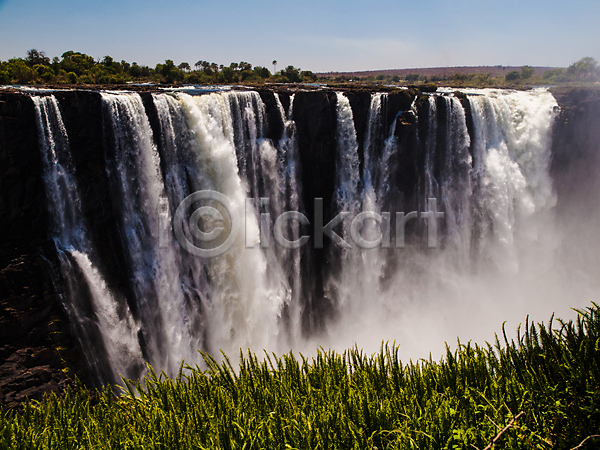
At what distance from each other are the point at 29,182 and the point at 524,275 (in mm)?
22743

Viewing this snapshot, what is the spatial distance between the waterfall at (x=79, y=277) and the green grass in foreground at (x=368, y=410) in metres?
7.43

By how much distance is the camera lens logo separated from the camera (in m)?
15.4

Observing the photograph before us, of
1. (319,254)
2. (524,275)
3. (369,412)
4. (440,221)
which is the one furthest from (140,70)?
(369,412)

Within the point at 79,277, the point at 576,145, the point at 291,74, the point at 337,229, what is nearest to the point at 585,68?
the point at 576,145

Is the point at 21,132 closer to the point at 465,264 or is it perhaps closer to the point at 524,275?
the point at 465,264

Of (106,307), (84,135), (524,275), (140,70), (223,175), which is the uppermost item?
(140,70)

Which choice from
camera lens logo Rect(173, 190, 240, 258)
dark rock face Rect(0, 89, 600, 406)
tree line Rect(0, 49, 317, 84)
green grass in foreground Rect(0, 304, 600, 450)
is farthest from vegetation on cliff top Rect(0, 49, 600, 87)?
green grass in foreground Rect(0, 304, 600, 450)

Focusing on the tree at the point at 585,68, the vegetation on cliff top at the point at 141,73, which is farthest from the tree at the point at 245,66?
the tree at the point at 585,68

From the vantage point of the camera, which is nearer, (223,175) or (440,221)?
(223,175)

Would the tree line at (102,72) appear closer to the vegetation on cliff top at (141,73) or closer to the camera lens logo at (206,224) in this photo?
the vegetation on cliff top at (141,73)

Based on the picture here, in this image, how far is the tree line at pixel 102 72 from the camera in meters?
20.5

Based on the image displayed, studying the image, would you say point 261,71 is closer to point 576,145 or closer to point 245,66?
point 245,66

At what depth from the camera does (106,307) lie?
45.2ft

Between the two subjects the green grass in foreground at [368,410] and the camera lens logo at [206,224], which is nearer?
the green grass in foreground at [368,410]
